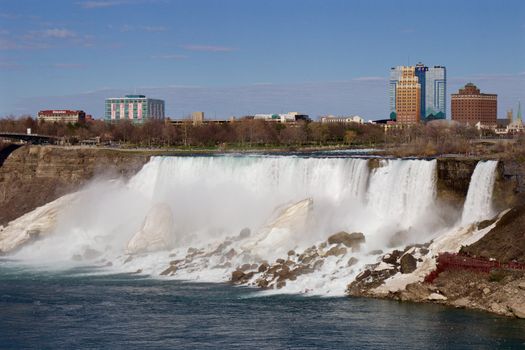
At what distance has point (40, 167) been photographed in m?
76.7

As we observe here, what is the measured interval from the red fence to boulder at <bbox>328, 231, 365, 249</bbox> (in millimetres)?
6776

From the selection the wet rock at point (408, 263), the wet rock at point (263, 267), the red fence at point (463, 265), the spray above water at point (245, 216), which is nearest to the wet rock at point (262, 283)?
the spray above water at point (245, 216)

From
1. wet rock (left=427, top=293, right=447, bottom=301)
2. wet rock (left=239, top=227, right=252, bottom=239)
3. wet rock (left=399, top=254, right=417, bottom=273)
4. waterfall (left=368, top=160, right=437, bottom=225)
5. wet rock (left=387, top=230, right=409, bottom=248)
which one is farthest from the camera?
wet rock (left=239, top=227, right=252, bottom=239)

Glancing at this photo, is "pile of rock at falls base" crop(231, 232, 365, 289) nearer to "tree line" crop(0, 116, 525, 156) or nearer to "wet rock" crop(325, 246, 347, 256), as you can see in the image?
"wet rock" crop(325, 246, 347, 256)

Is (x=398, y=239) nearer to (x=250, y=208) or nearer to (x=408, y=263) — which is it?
(x=408, y=263)

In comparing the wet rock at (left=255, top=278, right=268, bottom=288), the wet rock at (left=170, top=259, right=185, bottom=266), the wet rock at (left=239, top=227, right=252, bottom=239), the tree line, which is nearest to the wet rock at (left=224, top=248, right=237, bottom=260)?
the wet rock at (left=170, top=259, right=185, bottom=266)

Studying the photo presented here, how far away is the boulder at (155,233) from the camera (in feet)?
186

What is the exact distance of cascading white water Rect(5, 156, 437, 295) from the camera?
50.5 metres

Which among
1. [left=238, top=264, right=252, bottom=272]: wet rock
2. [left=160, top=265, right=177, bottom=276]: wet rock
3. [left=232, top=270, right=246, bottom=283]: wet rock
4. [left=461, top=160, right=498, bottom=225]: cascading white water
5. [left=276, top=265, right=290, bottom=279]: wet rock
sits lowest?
[left=160, top=265, right=177, bottom=276]: wet rock

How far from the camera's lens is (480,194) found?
159 ft

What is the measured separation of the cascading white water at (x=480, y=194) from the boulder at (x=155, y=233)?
1818cm

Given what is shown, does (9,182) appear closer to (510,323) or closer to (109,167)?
(109,167)

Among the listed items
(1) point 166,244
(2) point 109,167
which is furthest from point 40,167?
(1) point 166,244

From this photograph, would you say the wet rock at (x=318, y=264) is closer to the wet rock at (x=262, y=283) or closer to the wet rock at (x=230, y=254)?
the wet rock at (x=262, y=283)
